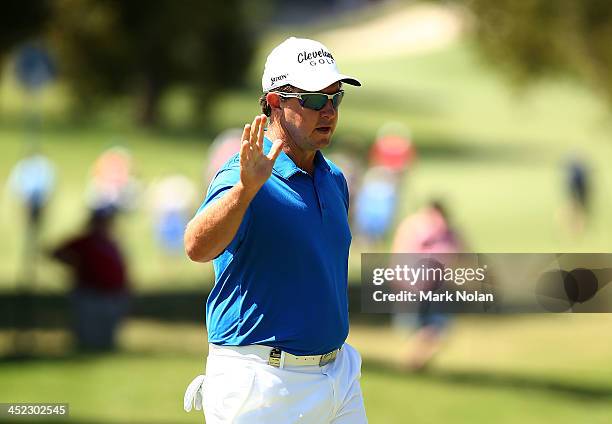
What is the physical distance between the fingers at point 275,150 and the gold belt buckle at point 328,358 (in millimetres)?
879

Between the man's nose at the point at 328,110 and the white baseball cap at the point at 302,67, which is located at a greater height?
the white baseball cap at the point at 302,67

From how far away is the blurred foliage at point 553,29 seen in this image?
2258 cm

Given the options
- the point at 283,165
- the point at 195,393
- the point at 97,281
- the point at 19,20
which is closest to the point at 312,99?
the point at 283,165

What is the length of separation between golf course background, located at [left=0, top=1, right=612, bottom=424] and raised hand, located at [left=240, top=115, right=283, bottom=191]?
7115mm

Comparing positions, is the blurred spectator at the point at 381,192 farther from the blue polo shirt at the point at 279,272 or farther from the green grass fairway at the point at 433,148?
the blue polo shirt at the point at 279,272

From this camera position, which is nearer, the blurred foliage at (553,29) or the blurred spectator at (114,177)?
the blurred foliage at (553,29)

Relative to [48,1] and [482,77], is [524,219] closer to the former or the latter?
[48,1]

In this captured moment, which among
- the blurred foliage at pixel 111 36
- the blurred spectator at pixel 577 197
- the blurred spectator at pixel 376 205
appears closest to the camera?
the blurred foliage at pixel 111 36

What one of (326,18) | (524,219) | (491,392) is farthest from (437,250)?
(326,18)

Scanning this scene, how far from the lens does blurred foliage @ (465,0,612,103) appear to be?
74.1ft

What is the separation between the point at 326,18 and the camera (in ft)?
330

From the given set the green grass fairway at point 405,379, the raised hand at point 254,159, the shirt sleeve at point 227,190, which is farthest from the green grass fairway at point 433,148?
the raised hand at point 254,159

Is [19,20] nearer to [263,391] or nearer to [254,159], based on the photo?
[263,391]

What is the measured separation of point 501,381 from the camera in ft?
51.0
